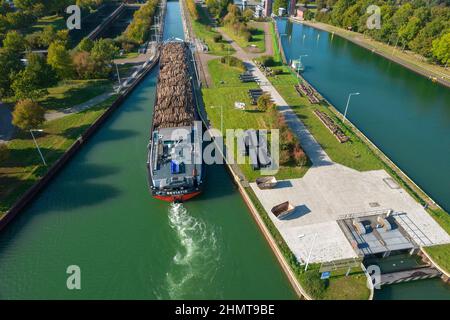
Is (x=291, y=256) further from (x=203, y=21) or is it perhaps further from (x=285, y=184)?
(x=203, y=21)

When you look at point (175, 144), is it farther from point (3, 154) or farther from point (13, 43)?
point (13, 43)

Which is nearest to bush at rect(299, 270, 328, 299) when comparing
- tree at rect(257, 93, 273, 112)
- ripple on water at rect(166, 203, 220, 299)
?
A: ripple on water at rect(166, 203, 220, 299)

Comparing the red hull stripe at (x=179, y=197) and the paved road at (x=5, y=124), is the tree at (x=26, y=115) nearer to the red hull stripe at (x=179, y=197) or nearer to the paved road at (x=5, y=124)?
the paved road at (x=5, y=124)

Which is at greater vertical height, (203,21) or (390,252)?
(203,21)

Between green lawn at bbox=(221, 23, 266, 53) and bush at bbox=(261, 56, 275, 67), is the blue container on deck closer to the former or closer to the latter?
bush at bbox=(261, 56, 275, 67)

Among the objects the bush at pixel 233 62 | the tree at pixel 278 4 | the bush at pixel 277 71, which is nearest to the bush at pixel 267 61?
the bush at pixel 277 71

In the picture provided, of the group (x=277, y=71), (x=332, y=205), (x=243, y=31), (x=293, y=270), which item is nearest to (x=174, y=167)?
(x=293, y=270)
